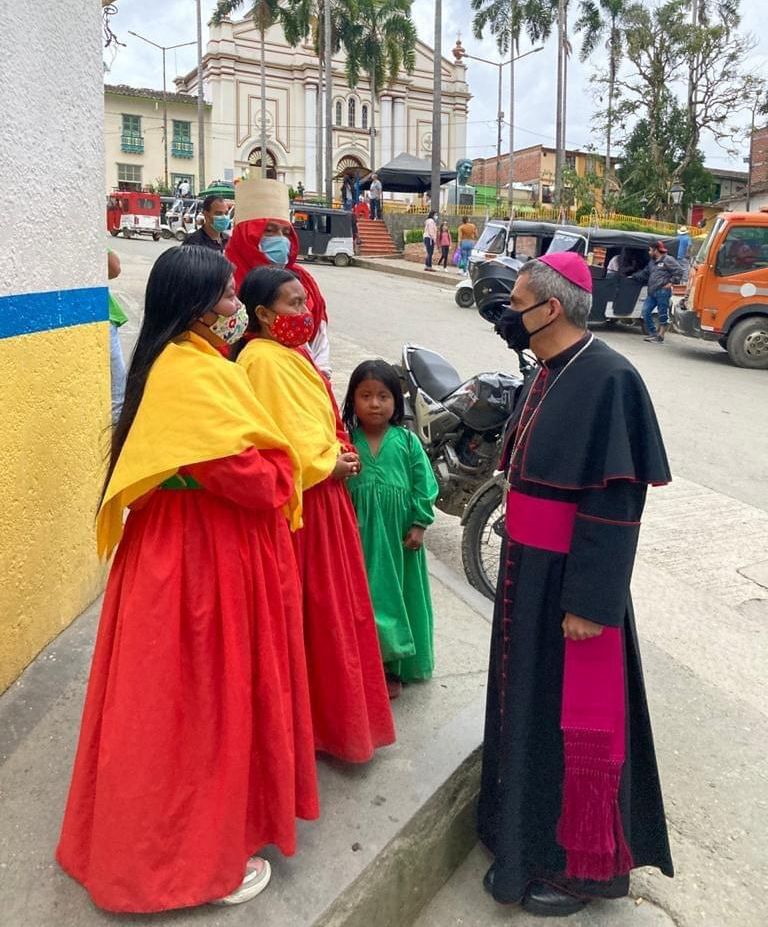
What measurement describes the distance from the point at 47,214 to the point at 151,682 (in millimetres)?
1787

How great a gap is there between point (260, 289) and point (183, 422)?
2.42 ft

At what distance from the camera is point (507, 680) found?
2404 mm

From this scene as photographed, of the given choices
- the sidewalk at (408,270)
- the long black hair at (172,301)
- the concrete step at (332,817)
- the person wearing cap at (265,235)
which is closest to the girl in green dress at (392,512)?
the concrete step at (332,817)

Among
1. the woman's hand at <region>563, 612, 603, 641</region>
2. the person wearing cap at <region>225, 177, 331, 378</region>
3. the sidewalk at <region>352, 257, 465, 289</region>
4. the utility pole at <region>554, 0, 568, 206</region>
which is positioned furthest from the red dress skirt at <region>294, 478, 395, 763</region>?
the utility pole at <region>554, 0, 568, 206</region>

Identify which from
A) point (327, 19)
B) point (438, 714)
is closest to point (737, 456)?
point (438, 714)

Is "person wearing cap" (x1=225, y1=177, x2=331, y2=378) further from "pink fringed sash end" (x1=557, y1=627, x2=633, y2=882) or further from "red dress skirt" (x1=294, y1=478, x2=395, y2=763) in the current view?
"pink fringed sash end" (x1=557, y1=627, x2=633, y2=882)

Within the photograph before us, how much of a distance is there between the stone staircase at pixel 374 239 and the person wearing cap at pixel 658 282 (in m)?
15.4

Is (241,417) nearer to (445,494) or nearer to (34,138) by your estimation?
(34,138)

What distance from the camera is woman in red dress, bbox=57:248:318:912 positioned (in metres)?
1.91

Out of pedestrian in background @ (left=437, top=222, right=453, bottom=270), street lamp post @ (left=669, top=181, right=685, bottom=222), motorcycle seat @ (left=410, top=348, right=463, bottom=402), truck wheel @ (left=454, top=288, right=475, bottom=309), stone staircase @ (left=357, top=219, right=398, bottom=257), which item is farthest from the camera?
street lamp post @ (left=669, top=181, right=685, bottom=222)

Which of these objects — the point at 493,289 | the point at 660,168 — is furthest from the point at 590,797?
the point at 660,168

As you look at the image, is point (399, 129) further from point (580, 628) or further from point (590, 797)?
point (590, 797)

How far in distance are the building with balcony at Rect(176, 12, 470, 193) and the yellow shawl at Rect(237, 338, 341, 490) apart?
1813 inches

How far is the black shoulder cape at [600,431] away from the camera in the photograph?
84.6 inches
